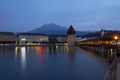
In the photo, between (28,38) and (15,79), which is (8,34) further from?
(15,79)

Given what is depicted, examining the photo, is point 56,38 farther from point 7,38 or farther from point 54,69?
point 54,69

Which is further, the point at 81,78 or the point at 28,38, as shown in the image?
the point at 28,38

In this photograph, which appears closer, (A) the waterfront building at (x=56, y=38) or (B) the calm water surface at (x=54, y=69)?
(B) the calm water surface at (x=54, y=69)

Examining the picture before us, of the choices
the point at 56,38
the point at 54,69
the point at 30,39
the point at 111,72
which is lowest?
the point at 30,39

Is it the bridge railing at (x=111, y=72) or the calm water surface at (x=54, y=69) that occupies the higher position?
the bridge railing at (x=111, y=72)

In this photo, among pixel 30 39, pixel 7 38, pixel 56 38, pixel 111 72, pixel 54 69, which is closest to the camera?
pixel 111 72

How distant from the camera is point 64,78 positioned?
17.3 metres

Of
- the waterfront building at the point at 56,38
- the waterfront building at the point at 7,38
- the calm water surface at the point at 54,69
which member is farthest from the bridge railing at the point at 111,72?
the waterfront building at the point at 56,38

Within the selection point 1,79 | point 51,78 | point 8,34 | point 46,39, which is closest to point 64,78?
point 51,78

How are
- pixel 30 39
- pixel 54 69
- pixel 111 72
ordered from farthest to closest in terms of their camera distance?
pixel 30 39 < pixel 54 69 < pixel 111 72

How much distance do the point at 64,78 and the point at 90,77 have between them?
176 cm

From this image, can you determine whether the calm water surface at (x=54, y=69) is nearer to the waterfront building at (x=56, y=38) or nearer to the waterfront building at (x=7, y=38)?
the waterfront building at (x=7, y=38)

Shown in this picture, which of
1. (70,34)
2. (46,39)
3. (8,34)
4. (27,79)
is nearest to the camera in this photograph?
(27,79)

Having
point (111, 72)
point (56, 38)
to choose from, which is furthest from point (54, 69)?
point (56, 38)
